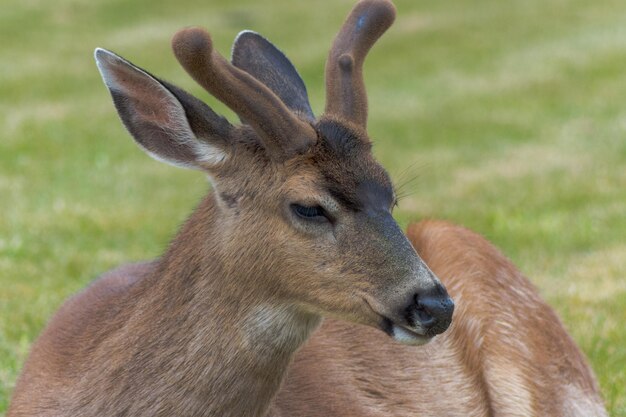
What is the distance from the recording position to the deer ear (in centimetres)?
469

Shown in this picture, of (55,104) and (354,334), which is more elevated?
(354,334)

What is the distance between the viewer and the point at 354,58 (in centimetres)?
465

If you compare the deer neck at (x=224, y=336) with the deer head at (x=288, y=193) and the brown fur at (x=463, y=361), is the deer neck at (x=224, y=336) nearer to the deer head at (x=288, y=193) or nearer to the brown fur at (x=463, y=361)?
the deer head at (x=288, y=193)

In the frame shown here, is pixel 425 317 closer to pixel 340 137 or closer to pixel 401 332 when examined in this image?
pixel 401 332

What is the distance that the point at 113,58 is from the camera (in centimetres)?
410

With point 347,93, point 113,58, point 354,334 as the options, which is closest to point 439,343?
point 354,334

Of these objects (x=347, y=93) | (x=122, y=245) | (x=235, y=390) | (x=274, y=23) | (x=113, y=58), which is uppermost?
(x=113, y=58)

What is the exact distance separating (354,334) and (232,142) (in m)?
1.34

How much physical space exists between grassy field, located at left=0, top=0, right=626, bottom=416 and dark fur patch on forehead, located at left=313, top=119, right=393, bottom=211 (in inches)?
106

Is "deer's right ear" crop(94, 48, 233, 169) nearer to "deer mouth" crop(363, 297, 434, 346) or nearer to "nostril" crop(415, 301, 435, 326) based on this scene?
"deer mouth" crop(363, 297, 434, 346)

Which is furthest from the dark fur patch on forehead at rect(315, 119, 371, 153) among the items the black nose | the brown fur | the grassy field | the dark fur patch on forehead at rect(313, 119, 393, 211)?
the grassy field

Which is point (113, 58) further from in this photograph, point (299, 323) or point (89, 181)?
point (89, 181)

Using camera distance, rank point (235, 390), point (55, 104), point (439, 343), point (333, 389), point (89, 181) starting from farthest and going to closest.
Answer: point (55, 104) → point (89, 181) → point (439, 343) → point (333, 389) → point (235, 390)

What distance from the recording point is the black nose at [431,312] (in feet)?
12.6
